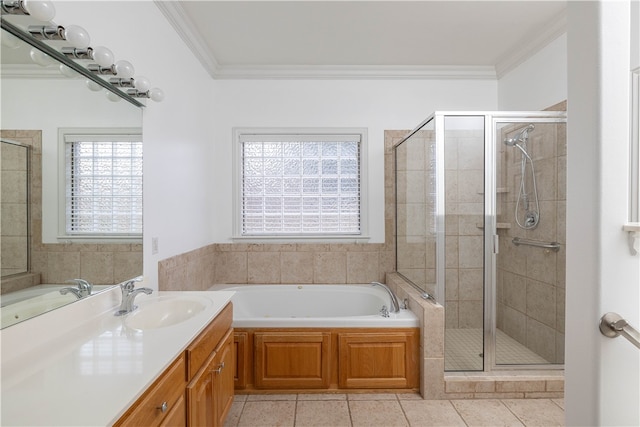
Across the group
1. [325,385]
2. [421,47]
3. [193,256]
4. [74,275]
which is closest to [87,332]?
[74,275]

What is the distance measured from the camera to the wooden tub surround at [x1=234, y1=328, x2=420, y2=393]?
7.40ft

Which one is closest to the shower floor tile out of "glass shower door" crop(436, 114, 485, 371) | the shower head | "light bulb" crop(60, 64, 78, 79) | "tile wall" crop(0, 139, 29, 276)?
"glass shower door" crop(436, 114, 485, 371)

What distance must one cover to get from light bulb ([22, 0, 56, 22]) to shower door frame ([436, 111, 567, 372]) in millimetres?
2176

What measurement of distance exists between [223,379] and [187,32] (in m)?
2.43

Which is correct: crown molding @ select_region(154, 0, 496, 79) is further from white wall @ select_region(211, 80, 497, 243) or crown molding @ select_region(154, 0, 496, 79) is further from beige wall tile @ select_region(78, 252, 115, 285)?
Answer: beige wall tile @ select_region(78, 252, 115, 285)

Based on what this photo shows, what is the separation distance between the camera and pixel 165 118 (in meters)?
2.09

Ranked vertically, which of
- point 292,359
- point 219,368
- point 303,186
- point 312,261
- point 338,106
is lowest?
point 292,359

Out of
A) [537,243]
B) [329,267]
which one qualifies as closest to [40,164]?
[329,267]

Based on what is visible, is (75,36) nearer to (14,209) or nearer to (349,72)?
(14,209)

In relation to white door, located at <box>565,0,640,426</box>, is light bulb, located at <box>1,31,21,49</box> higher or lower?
higher

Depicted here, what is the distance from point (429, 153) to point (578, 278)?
5.17 ft

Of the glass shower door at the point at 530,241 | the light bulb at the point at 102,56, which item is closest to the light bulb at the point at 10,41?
the light bulb at the point at 102,56

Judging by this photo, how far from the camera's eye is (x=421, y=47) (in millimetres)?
2754

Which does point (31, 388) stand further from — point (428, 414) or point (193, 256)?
point (428, 414)
